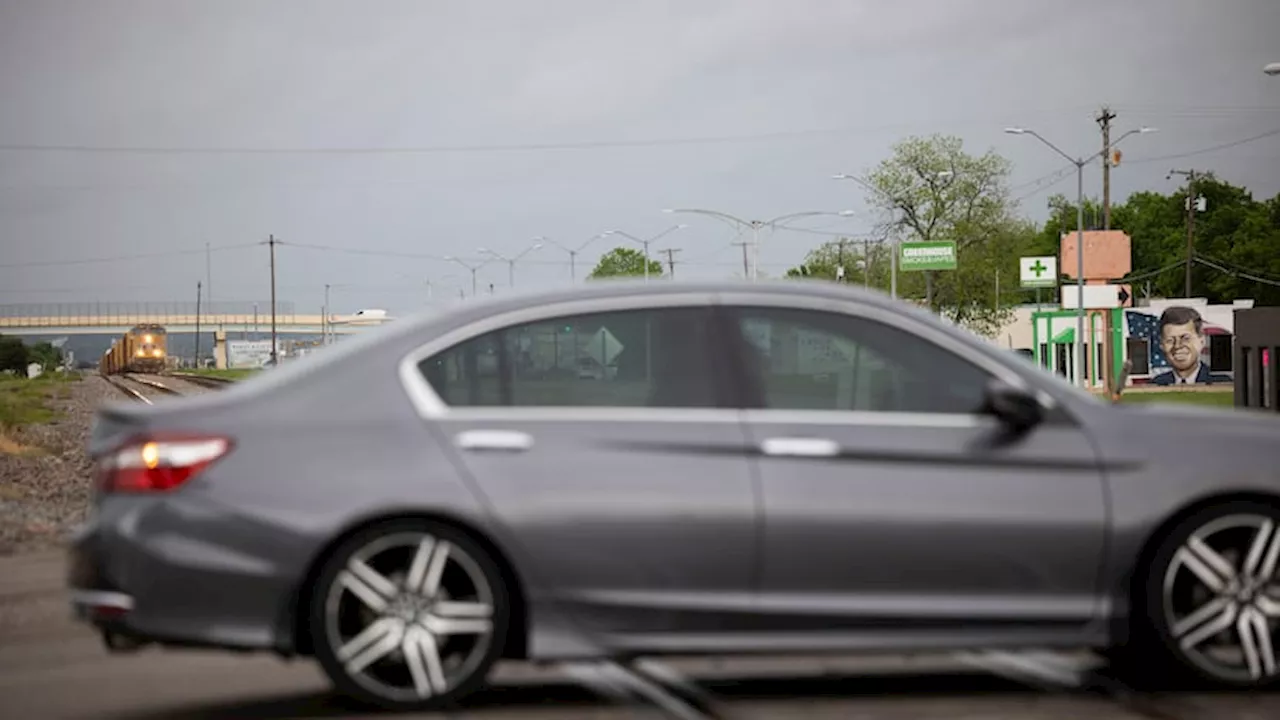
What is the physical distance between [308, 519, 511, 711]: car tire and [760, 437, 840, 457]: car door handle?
1023 mm

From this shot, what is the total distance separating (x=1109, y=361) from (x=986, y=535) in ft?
215

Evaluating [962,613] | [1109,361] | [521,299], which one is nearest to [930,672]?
[962,613]

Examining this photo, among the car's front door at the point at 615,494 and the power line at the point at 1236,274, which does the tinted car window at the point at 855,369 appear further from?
the power line at the point at 1236,274

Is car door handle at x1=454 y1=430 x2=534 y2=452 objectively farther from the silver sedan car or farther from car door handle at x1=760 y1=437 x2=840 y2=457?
car door handle at x1=760 y1=437 x2=840 y2=457

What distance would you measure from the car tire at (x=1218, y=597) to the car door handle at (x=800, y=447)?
1.22 meters

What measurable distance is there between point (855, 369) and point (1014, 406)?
0.58 m

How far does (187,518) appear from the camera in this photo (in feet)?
20.1

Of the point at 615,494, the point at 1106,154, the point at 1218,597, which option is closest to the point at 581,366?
the point at 615,494

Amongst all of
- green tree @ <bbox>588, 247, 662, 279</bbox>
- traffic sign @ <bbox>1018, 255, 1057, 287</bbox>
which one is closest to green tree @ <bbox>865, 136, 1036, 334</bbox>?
traffic sign @ <bbox>1018, 255, 1057, 287</bbox>

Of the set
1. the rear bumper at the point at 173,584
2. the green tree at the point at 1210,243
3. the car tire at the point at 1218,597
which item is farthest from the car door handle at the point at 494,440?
the green tree at the point at 1210,243

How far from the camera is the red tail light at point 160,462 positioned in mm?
6164

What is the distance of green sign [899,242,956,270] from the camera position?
338 ft

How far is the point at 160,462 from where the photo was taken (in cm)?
618

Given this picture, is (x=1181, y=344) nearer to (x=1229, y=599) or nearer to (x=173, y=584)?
(x=1229, y=599)
